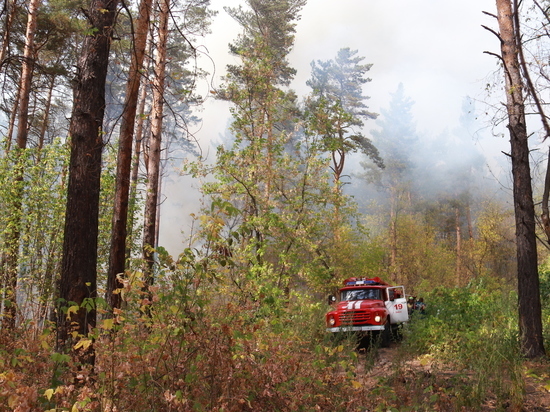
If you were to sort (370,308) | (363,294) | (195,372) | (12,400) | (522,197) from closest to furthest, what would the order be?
(12,400) → (195,372) → (522,197) → (370,308) → (363,294)

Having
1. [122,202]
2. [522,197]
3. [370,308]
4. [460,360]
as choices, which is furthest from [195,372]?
[370,308]

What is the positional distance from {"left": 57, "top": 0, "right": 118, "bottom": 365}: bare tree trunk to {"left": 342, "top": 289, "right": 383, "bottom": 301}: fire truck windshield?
397 inches

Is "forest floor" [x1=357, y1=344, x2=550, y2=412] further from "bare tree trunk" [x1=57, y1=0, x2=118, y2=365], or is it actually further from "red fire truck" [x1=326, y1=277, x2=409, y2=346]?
"red fire truck" [x1=326, y1=277, x2=409, y2=346]

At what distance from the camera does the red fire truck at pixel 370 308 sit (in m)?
13.0

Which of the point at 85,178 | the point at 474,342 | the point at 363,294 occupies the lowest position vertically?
the point at 474,342

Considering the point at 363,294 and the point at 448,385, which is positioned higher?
the point at 363,294

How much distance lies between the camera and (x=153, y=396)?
354cm

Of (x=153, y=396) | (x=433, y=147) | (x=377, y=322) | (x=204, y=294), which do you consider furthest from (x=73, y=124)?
(x=433, y=147)

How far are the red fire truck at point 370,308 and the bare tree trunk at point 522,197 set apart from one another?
3.85 m

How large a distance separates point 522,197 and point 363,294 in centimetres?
593

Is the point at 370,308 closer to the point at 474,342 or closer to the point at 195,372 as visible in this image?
the point at 474,342

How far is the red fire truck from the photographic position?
42.6 ft

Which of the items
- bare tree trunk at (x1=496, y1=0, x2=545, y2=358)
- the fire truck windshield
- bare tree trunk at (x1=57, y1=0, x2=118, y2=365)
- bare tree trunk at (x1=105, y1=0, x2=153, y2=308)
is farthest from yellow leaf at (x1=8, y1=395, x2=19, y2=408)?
the fire truck windshield

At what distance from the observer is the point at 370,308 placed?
43.5 ft
